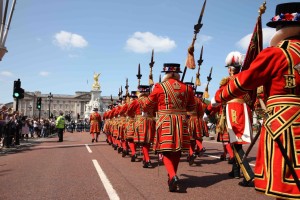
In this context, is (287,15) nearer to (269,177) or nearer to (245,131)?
(269,177)

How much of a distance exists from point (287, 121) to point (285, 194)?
0.63 metres

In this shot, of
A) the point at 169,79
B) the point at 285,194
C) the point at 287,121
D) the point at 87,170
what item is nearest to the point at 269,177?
the point at 285,194

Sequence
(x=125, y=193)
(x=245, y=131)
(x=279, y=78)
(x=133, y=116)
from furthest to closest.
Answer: (x=133, y=116) < (x=245, y=131) < (x=125, y=193) < (x=279, y=78)

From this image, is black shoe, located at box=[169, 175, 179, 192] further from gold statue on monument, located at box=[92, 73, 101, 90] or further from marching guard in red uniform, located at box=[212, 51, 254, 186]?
gold statue on monument, located at box=[92, 73, 101, 90]

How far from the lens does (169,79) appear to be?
6.51 m

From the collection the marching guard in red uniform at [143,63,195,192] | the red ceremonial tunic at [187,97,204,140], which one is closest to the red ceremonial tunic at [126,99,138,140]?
the red ceremonial tunic at [187,97,204,140]

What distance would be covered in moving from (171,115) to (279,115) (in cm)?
343

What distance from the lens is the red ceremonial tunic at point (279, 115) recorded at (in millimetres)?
2820

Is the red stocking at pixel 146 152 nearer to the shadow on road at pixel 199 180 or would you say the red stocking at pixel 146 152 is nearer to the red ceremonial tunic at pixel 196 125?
the shadow on road at pixel 199 180

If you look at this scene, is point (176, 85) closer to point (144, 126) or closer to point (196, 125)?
point (144, 126)

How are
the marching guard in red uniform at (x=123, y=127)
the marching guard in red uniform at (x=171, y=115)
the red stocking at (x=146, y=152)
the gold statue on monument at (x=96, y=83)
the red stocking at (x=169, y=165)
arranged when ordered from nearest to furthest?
the red stocking at (x=169, y=165), the marching guard in red uniform at (x=171, y=115), the red stocking at (x=146, y=152), the marching guard in red uniform at (x=123, y=127), the gold statue on monument at (x=96, y=83)

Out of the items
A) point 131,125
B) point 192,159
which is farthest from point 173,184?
point 131,125

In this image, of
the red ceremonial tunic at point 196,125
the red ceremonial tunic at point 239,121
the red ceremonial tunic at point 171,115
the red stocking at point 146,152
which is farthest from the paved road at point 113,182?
the red ceremonial tunic at point 196,125

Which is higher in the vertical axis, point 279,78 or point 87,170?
point 279,78
